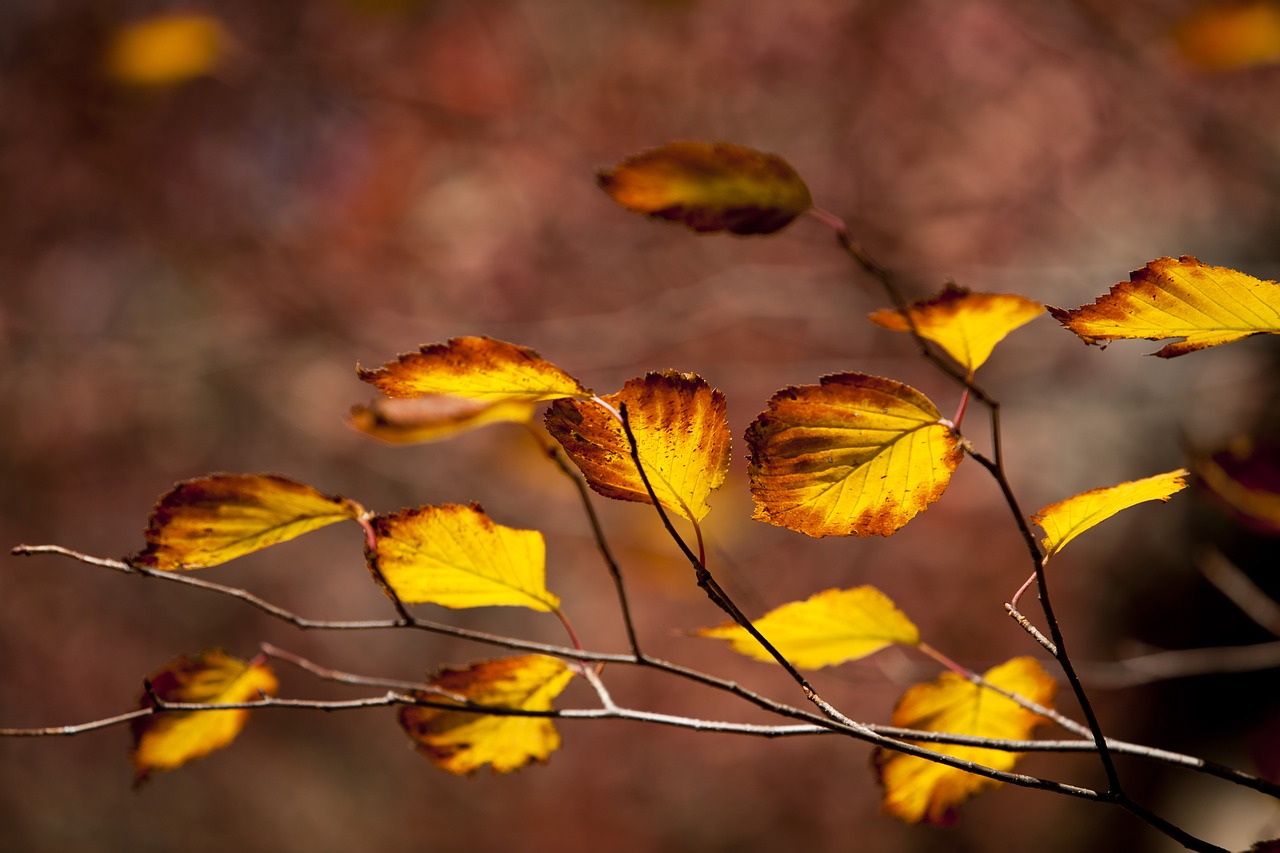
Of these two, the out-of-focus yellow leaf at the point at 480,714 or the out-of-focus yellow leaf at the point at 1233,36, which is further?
the out-of-focus yellow leaf at the point at 1233,36

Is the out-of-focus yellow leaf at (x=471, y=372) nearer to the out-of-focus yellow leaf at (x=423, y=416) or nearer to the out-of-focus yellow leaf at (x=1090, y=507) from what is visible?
the out-of-focus yellow leaf at (x=423, y=416)

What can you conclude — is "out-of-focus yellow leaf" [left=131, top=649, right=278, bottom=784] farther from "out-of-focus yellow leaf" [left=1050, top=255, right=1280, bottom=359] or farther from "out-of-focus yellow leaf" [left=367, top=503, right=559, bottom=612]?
"out-of-focus yellow leaf" [left=1050, top=255, right=1280, bottom=359]

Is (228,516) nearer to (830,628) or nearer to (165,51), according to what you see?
(830,628)

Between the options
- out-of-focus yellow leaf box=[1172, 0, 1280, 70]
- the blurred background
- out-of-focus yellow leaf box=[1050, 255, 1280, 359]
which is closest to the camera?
out-of-focus yellow leaf box=[1050, 255, 1280, 359]

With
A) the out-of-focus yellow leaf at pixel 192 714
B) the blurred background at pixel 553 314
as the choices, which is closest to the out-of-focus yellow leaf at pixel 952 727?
the out-of-focus yellow leaf at pixel 192 714

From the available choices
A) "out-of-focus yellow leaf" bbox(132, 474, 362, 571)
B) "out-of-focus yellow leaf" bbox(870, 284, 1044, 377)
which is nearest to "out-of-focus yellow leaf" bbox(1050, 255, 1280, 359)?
"out-of-focus yellow leaf" bbox(870, 284, 1044, 377)

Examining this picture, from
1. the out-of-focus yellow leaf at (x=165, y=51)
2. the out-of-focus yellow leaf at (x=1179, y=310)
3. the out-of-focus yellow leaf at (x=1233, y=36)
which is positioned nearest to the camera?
the out-of-focus yellow leaf at (x=1179, y=310)
